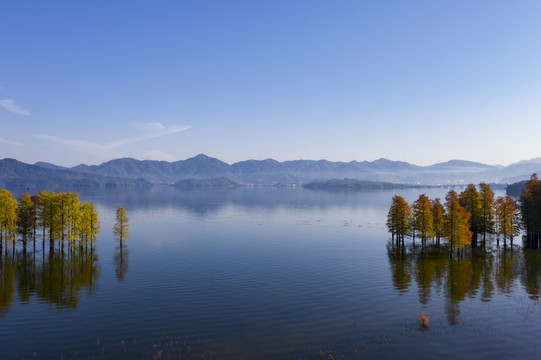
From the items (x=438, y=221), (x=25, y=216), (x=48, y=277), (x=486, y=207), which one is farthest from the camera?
(x=486, y=207)

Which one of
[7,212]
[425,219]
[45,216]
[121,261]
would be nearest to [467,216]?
[425,219]

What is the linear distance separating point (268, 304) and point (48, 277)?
4181 centimetres

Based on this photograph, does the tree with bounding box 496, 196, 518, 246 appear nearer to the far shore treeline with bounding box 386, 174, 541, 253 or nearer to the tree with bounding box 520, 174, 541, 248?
the far shore treeline with bounding box 386, 174, 541, 253

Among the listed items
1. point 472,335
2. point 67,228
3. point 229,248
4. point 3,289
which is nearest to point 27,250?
point 67,228

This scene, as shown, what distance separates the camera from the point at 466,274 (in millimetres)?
60500

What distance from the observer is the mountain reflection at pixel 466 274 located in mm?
49156

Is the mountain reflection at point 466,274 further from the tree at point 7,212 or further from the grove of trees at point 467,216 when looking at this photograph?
the tree at point 7,212

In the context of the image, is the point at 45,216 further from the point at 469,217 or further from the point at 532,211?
the point at 532,211

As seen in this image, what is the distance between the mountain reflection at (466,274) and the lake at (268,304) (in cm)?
24

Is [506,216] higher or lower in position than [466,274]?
higher

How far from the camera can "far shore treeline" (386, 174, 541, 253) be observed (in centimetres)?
7619

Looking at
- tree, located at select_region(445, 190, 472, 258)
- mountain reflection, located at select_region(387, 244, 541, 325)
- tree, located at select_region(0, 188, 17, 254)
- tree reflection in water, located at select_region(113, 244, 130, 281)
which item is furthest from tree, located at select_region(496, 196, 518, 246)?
tree, located at select_region(0, 188, 17, 254)

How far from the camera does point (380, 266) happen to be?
6888cm

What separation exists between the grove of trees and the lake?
211 inches
